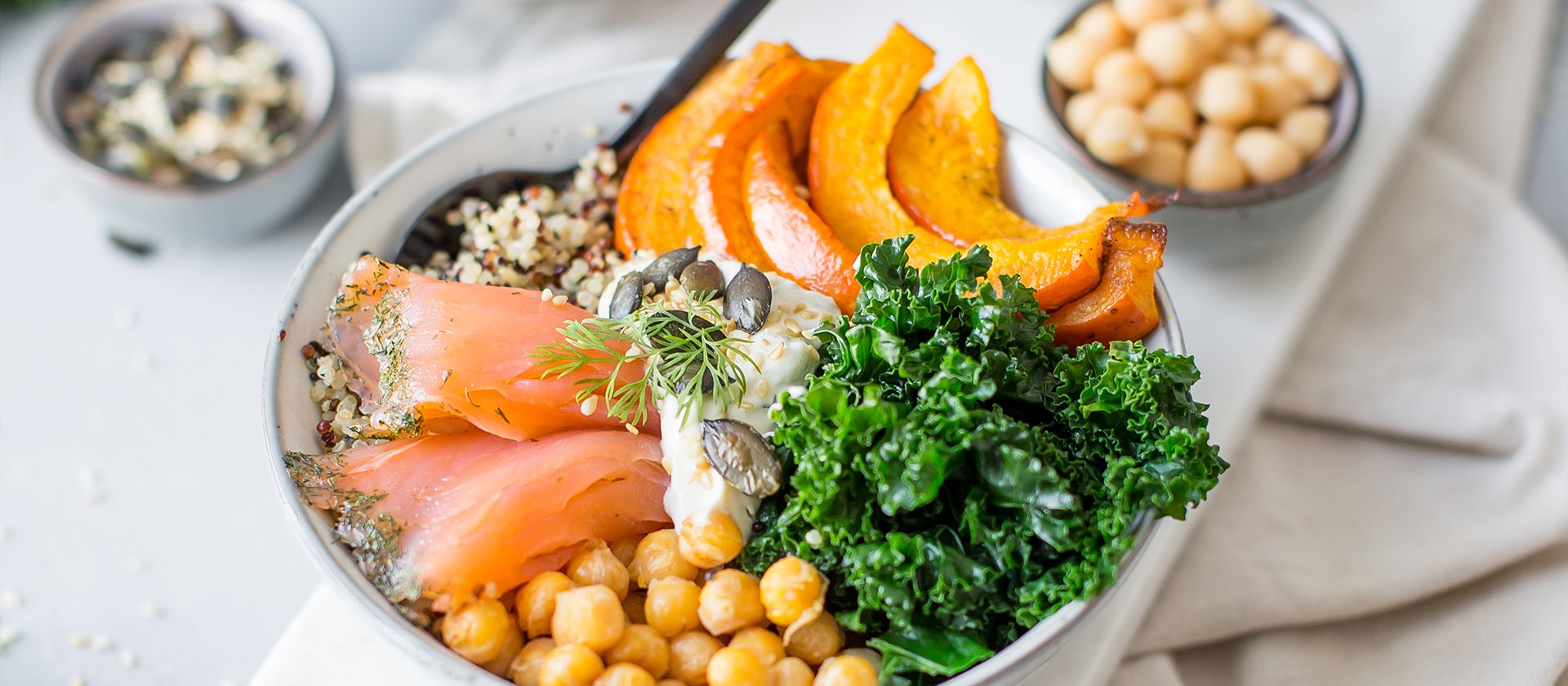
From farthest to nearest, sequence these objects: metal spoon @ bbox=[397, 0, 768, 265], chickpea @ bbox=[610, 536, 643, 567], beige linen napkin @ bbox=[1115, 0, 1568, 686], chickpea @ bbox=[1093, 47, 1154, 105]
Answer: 1. chickpea @ bbox=[1093, 47, 1154, 105]
2. beige linen napkin @ bbox=[1115, 0, 1568, 686]
3. metal spoon @ bbox=[397, 0, 768, 265]
4. chickpea @ bbox=[610, 536, 643, 567]

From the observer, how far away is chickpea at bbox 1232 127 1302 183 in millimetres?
2213

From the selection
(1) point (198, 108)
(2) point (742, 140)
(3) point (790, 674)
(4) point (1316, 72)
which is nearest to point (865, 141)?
(2) point (742, 140)

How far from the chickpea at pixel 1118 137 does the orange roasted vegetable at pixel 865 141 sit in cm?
49

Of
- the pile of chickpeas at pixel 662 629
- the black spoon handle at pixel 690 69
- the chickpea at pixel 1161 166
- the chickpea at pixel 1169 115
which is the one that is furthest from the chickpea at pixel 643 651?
the chickpea at pixel 1169 115

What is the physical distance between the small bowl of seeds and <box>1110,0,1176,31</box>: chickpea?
175cm

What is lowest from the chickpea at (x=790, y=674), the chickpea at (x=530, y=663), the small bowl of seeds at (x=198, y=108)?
the small bowl of seeds at (x=198, y=108)

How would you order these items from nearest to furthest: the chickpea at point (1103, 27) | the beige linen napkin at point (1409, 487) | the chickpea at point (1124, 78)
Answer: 1. the beige linen napkin at point (1409, 487)
2. the chickpea at point (1124, 78)
3. the chickpea at point (1103, 27)

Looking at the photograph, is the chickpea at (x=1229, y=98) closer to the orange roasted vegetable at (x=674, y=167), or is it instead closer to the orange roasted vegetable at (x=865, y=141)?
the orange roasted vegetable at (x=865, y=141)

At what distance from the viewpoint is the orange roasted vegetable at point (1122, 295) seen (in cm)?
162

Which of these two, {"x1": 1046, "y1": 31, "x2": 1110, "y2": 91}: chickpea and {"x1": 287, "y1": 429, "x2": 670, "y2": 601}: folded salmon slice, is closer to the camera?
{"x1": 287, "y1": 429, "x2": 670, "y2": 601}: folded salmon slice

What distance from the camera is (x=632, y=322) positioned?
1589 mm

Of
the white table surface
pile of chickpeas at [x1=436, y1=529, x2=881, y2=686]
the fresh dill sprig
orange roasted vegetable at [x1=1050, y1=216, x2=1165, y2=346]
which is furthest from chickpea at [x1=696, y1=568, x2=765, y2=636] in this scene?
the white table surface

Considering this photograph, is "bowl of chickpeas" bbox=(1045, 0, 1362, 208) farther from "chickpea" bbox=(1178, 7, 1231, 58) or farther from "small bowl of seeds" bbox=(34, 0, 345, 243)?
"small bowl of seeds" bbox=(34, 0, 345, 243)

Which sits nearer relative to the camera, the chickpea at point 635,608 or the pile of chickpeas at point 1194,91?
the chickpea at point 635,608
